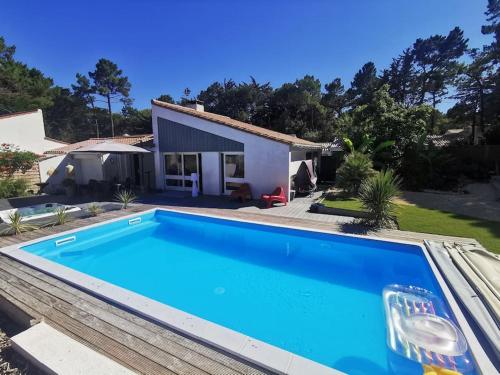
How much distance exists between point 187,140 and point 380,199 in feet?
38.4

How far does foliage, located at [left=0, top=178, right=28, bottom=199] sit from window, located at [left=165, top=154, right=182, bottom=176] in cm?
926

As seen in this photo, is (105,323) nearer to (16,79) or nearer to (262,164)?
(262,164)

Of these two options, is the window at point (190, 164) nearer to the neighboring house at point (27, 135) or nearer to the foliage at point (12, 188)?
the foliage at point (12, 188)

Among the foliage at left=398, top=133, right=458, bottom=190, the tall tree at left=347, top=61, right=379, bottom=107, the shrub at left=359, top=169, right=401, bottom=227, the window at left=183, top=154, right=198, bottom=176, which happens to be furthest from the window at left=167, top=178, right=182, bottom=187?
the tall tree at left=347, top=61, right=379, bottom=107

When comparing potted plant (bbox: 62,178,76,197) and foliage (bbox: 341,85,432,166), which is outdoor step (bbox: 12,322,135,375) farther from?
foliage (bbox: 341,85,432,166)

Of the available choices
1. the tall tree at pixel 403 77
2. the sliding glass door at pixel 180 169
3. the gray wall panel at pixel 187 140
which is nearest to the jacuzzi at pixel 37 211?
the sliding glass door at pixel 180 169

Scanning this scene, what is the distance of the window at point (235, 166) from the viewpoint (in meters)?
15.0

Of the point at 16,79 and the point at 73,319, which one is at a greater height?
the point at 16,79

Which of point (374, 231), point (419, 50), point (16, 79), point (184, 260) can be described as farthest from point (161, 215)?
point (419, 50)

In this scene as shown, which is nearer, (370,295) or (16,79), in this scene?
(370,295)

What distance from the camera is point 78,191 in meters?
17.1

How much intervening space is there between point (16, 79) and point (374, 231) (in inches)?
1666

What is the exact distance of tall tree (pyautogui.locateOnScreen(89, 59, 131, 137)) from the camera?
48.4 m

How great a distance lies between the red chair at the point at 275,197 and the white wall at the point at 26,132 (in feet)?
68.4
